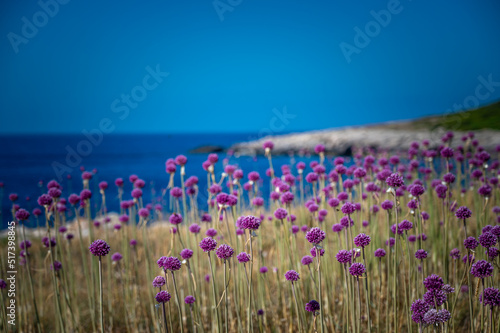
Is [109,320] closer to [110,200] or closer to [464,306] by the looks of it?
[464,306]

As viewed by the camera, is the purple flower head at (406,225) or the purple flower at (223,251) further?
the purple flower head at (406,225)

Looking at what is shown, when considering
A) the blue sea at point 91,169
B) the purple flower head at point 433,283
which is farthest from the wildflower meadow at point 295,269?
the blue sea at point 91,169

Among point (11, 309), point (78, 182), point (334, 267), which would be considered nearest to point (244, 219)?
point (334, 267)

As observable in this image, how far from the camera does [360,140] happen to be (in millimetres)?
26125

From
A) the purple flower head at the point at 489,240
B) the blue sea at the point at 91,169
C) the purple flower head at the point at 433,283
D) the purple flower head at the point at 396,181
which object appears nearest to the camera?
the purple flower head at the point at 433,283

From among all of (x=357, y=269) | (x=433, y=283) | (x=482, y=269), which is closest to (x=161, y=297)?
(x=357, y=269)

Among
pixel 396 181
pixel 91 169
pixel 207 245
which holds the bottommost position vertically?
pixel 207 245

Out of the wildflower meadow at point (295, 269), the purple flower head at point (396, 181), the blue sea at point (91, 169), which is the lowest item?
the wildflower meadow at point (295, 269)

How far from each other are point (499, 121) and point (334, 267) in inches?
1379

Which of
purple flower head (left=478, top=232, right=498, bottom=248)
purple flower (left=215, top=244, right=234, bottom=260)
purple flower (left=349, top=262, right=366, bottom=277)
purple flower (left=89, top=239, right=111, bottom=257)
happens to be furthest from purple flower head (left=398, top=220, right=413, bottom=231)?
purple flower (left=89, top=239, right=111, bottom=257)

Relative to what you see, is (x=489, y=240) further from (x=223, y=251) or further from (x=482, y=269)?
(x=223, y=251)

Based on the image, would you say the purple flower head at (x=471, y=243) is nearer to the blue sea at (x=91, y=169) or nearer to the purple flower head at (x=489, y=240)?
the purple flower head at (x=489, y=240)

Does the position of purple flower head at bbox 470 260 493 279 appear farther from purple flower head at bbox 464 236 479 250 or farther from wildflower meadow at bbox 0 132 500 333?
purple flower head at bbox 464 236 479 250

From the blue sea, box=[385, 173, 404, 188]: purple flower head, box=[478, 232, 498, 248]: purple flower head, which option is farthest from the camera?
the blue sea
